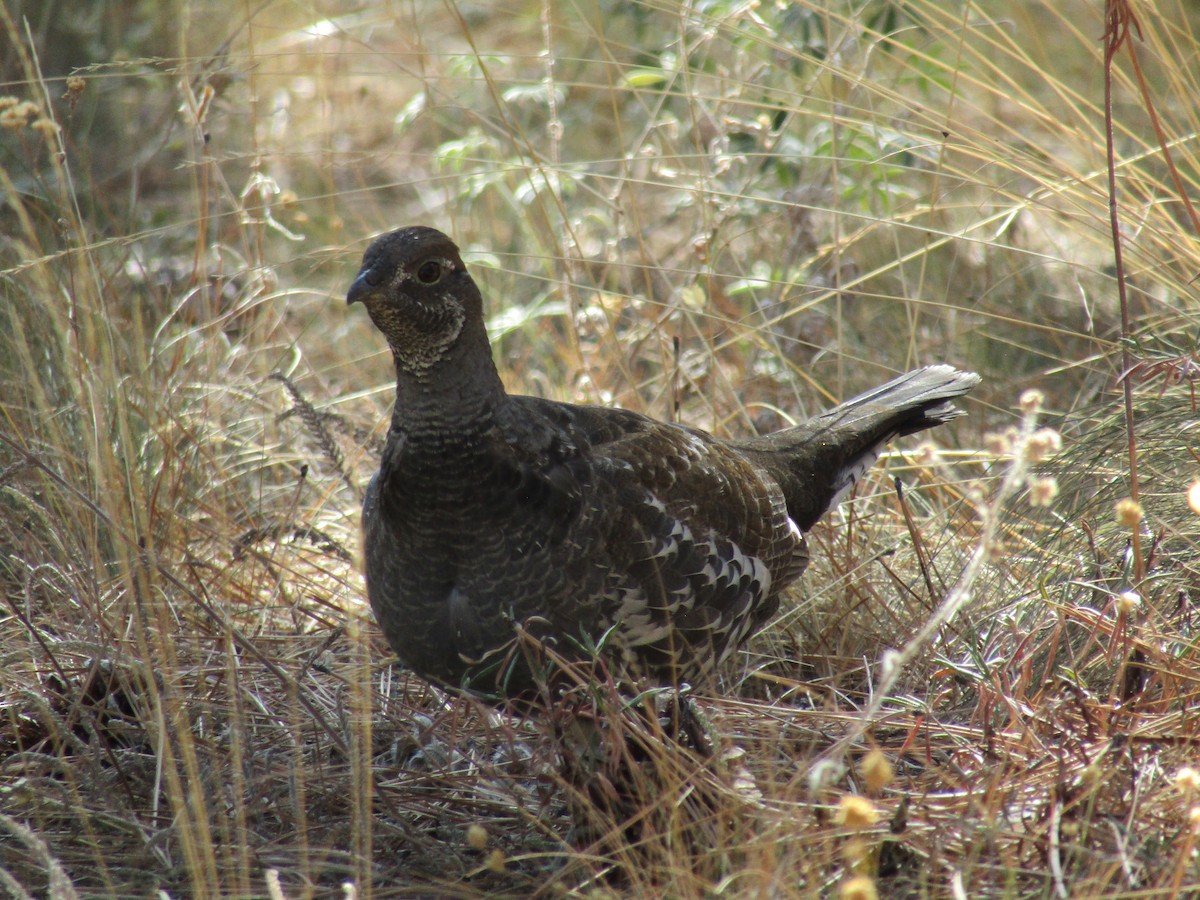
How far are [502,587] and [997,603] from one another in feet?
4.36

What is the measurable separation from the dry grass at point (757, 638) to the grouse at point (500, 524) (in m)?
0.17

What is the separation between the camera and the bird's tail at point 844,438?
12.0ft

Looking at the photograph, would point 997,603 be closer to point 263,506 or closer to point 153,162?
point 263,506

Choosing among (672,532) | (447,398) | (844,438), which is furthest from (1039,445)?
(844,438)

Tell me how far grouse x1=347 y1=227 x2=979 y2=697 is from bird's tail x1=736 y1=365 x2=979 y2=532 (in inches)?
22.7

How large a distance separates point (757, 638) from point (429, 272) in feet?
4.93

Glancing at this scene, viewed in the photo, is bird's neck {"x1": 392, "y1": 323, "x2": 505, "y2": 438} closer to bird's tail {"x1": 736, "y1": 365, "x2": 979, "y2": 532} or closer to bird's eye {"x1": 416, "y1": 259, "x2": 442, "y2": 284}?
bird's eye {"x1": 416, "y1": 259, "x2": 442, "y2": 284}

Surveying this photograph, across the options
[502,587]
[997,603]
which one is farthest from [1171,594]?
[502,587]

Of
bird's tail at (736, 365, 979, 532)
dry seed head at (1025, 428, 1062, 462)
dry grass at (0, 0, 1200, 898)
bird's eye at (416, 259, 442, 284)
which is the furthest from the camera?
bird's tail at (736, 365, 979, 532)

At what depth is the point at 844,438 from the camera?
12.1ft

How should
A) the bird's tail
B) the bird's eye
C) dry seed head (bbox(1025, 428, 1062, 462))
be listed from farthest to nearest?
the bird's tail
the bird's eye
dry seed head (bbox(1025, 428, 1062, 462))

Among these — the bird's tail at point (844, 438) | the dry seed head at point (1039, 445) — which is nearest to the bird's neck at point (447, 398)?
the bird's tail at point (844, 438)

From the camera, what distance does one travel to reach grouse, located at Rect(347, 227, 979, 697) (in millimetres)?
2754

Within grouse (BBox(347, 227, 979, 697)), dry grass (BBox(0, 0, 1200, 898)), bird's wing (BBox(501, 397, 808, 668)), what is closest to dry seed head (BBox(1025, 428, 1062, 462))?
dry grass (BBox(0, 0, 1200, 898))
